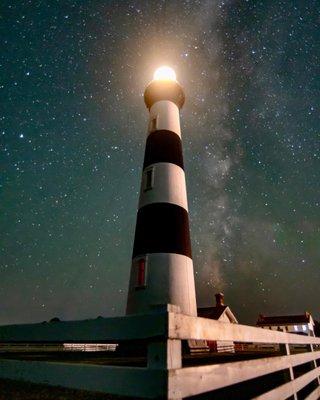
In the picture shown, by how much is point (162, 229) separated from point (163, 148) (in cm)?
407

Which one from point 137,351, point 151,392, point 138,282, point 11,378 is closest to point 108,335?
point 151,392

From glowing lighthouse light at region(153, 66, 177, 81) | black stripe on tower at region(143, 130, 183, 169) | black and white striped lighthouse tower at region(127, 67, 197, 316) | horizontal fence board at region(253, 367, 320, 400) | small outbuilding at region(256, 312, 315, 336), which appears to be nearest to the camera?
horizontal fence board at region(253, 367, 320, 400)

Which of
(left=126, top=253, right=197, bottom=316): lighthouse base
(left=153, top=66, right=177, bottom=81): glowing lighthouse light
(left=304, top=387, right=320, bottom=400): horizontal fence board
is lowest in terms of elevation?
(left=304, top=387, right=320, bottom=400): horizontal fence board

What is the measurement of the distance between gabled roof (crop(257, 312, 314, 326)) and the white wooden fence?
6472cm

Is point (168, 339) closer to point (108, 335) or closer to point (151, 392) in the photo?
point (151, 392)

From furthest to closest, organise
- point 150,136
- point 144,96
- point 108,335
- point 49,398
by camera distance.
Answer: point 144,96, point 150,136, point 49,398, point 108,335

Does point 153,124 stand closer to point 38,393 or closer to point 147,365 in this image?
point 38,393

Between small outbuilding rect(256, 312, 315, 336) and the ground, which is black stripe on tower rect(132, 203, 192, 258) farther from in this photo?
small outbuilding rect(256, 312, 315, 336)

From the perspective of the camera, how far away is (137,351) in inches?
308

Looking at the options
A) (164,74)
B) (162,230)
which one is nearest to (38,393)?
(162,230)

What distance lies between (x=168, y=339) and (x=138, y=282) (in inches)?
290

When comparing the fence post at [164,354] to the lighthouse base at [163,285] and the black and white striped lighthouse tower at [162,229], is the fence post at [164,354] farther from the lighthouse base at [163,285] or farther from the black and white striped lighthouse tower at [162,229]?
the lighthouse base at [163,285]

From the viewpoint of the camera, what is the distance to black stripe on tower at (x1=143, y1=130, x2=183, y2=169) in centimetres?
1197

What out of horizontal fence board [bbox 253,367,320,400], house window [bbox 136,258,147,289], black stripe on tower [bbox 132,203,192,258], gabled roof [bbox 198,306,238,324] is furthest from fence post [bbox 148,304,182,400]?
gabled roof [bbox 198,306,238,324]
